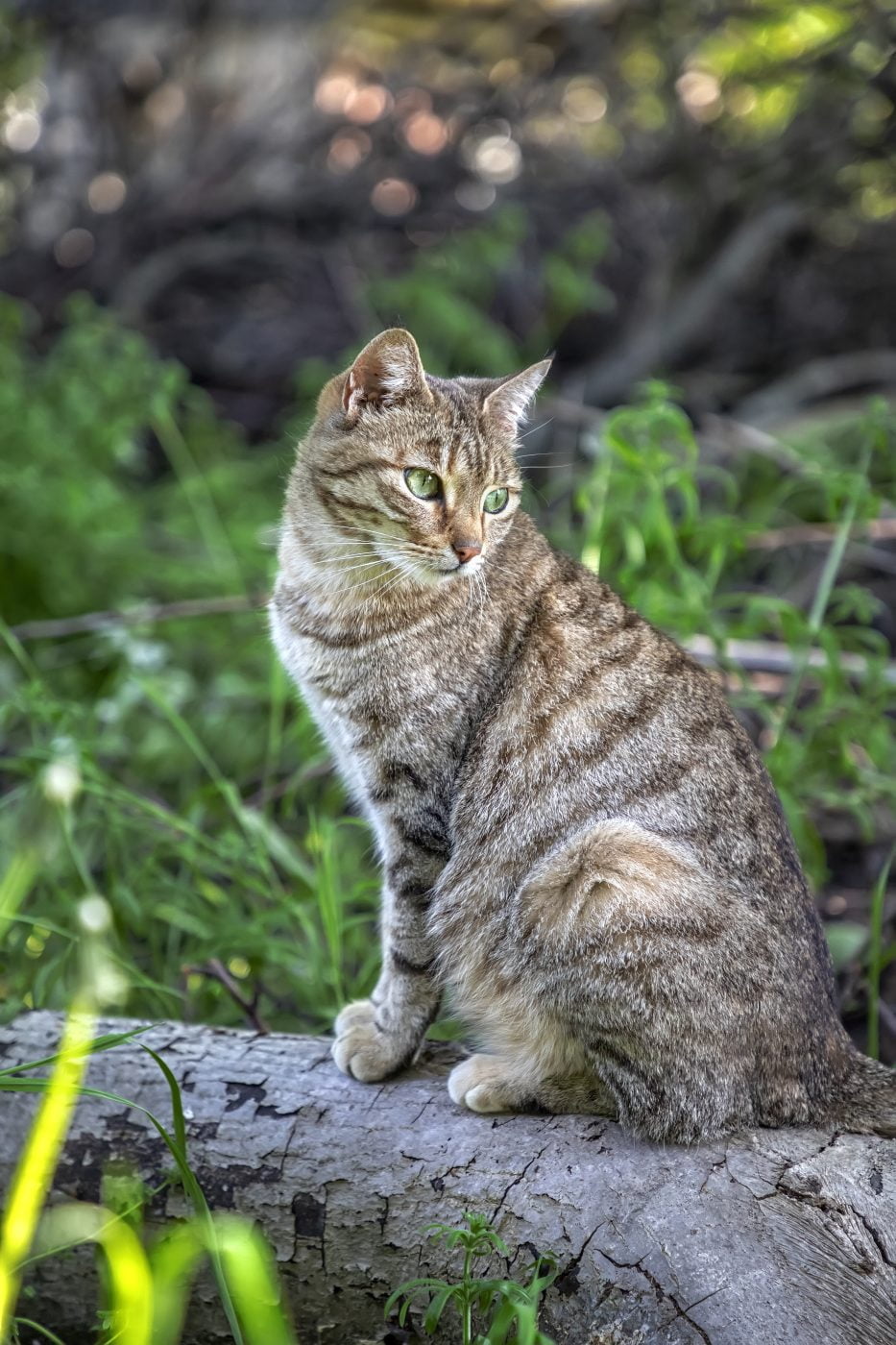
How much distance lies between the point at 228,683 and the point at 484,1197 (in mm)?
2464

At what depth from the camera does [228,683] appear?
4500 millimetres

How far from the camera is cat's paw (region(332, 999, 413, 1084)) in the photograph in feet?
9.05

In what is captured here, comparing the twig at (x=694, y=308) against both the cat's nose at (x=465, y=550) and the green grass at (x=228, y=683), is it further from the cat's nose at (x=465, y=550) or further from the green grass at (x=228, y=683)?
the cat's nose at (x=465, y=550)

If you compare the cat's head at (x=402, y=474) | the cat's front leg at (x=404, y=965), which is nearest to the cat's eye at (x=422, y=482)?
the cat's head at (x=402, y=474)

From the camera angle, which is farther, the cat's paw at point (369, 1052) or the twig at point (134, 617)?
the twig at point (134, 617)

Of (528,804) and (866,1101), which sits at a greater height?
(528,804)

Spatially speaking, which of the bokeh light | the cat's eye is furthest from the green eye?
the bokeh light

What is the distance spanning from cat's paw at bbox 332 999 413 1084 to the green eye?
1.28 meters

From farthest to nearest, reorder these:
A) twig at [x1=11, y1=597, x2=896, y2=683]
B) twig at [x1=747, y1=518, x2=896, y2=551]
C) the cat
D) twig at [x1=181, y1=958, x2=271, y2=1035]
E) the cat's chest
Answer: twig at [x1=747, y1=518, x2=896, y2=551]
twig at [x1=11, y1=597, x2=896, y2=683]
twig at [x1=181, y1=958, x2=271, y2=1035]
the cat's chest
the cat

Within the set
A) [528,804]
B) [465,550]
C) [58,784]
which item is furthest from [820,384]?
[58,784]

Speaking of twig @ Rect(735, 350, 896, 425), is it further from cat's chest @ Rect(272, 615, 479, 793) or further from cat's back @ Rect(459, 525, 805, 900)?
cat's chest @ Rect(272, 615, 479, 793)

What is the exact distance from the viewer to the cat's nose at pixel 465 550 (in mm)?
2957

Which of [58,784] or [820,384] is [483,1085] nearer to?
[58,784]

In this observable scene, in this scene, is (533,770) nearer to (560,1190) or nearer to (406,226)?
(560,1190)
